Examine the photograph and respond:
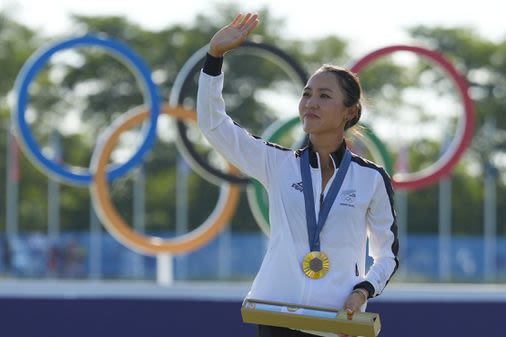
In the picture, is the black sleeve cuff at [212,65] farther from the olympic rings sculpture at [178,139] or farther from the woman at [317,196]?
the olympic rings sculpture at [178,139]

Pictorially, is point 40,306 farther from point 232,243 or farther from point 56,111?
point 56,111

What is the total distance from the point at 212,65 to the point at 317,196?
25.8 inches

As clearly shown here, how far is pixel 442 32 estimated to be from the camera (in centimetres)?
4575

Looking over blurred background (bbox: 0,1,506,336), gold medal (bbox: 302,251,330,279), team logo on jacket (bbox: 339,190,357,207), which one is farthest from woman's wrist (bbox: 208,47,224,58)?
blurred background (bbox: 0,1,506,336)

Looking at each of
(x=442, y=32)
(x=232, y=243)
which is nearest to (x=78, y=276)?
(x=232, y=243)

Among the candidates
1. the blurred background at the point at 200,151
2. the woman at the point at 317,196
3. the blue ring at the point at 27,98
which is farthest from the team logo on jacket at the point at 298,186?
the blurred background at the point at 200,151

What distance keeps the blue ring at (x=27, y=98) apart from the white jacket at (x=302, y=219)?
8179mm

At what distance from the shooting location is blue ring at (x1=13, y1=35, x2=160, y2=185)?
43.3 ft

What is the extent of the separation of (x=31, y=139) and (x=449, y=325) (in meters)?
5.24

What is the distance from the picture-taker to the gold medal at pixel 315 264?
5.04 metres

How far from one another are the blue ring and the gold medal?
8.44 m

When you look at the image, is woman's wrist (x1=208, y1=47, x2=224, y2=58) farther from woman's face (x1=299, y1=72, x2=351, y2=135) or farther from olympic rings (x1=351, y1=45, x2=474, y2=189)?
olympic rings (x1=351, y1=45, x2=474, y2=189)

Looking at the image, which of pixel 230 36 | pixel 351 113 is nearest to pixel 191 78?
pixel 351 113

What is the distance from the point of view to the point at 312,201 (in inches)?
199
